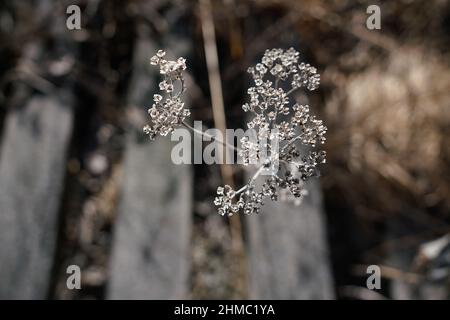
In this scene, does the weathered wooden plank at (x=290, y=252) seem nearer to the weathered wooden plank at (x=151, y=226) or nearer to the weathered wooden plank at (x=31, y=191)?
the weathered wooden plank at (x=151, y=226)

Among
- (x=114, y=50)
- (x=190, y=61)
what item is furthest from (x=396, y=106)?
(x=114, y=50)

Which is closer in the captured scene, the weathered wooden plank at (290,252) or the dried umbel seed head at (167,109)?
the dried umbel seed head at (167,109)

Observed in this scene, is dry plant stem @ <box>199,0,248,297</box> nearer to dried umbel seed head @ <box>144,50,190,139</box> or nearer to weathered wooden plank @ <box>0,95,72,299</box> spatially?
weathered wooden plank @ <box>0,95,72,299</box>

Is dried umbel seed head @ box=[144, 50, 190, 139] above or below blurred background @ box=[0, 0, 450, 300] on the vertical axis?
below

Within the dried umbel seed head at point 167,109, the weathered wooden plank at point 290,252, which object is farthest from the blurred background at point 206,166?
the dried umbel seed head at point 167,109

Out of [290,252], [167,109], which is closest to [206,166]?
[290,252]

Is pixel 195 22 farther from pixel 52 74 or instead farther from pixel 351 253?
pixel 351 253

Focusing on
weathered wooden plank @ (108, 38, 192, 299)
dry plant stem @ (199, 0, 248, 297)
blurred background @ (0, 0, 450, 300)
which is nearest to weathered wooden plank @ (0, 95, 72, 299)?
blurred background @ (0, 0, 450, 300)
